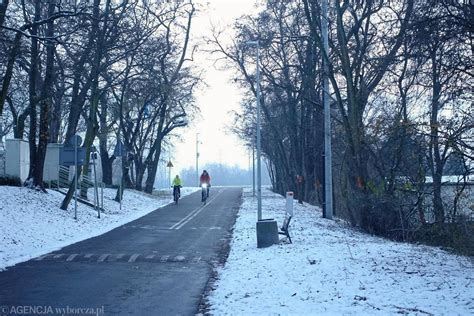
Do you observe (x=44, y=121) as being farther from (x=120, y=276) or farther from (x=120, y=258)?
(x=120, y=276)

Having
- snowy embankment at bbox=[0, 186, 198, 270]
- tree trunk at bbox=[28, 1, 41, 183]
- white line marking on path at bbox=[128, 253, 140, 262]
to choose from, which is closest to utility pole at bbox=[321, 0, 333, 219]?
snowy embankment at bbox=[0, 186, 198, 270]

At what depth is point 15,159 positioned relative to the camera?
86.8 feet

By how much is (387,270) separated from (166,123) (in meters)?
37.7

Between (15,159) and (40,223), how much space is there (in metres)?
8.24

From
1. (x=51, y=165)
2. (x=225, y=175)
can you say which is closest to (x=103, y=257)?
(x=51, y=165)

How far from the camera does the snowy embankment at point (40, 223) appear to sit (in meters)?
15.2

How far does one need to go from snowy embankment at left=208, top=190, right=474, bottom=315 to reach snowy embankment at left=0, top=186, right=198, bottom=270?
5256mm

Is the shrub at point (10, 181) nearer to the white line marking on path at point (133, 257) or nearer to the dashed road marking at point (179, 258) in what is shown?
the white line marking on path at point (133, 257)

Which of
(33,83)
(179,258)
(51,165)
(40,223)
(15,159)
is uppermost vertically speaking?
(33,83)

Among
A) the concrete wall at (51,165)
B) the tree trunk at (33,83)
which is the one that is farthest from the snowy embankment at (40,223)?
the concrete wall at (51,165)

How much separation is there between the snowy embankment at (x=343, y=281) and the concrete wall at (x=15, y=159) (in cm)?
1521

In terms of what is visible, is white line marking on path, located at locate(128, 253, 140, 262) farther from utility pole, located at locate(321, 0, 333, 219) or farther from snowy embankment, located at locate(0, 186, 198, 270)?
utility pole, located at locate(321, 0, 333, 219)

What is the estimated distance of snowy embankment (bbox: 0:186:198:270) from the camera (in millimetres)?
15203

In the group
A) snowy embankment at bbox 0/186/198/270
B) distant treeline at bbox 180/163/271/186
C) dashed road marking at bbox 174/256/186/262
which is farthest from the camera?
distant treeline at bbox 180/163/271/186
